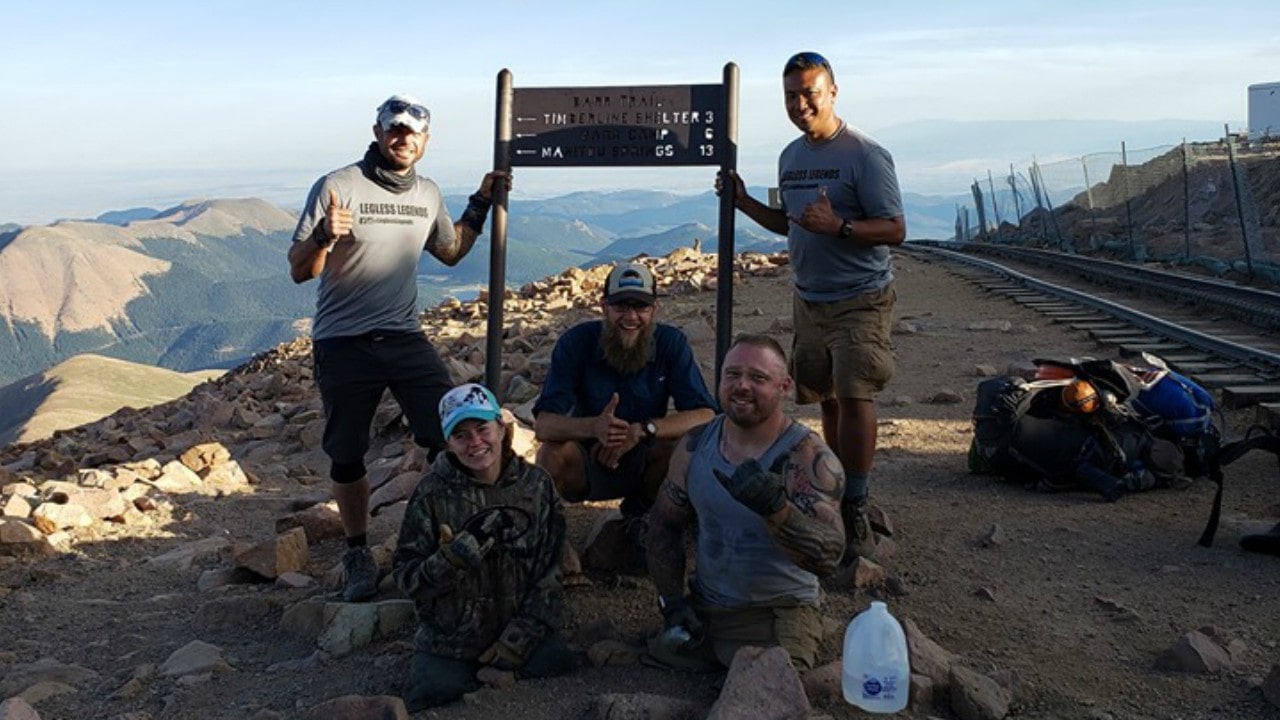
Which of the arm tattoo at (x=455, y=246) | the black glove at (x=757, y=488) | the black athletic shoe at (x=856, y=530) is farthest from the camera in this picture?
the arm tattoo at (x=455, y=246)

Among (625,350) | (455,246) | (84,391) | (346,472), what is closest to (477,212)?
(455,246)

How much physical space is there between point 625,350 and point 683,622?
133cm

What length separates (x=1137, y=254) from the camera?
23.3m

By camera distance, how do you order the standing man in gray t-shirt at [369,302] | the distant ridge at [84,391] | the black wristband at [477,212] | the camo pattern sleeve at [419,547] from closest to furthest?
the camo pattern sleeve at [419,547]
the standing man in gray t-shirt at [369,302]
the black wristband at [477,212]
the distant ridge at [84,391]

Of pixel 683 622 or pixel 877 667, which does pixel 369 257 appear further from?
pixel 877 667

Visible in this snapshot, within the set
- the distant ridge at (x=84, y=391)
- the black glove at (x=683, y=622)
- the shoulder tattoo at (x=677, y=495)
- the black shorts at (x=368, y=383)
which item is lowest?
the distant ridge at (x=84, y=391)

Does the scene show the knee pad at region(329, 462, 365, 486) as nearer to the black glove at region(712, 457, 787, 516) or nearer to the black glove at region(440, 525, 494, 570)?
the black glove at region(440, 525, 494, 570)

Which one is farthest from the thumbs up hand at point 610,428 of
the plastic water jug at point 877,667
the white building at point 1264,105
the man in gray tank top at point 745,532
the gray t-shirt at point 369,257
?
the white building at point 1264,105

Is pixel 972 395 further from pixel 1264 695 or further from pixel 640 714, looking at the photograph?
pixel 640 714

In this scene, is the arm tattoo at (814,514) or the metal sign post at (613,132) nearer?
the arm tattoo at (814,514)

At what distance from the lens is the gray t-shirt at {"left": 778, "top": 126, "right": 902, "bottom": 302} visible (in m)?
5.45

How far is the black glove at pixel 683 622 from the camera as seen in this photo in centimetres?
449

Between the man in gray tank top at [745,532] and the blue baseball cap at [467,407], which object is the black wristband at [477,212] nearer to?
the blue baseball cap at [467,407]

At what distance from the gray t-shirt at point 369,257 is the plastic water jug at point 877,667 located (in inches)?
102
